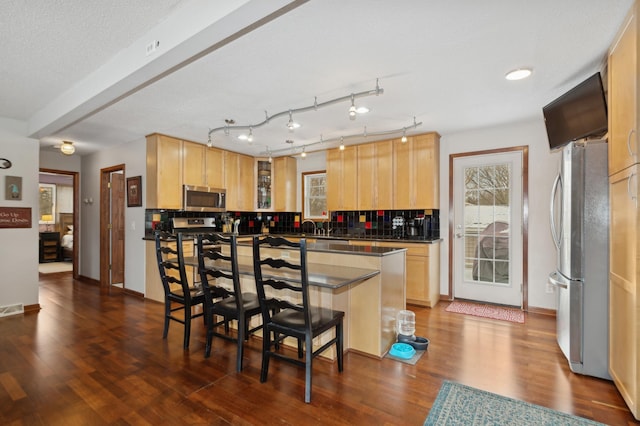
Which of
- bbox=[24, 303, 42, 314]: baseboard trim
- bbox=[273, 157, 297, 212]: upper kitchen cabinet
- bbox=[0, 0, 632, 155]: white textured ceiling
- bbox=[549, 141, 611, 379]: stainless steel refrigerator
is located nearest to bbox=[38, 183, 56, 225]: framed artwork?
bbox=[24, 303, 42, 314]: baseboard trim

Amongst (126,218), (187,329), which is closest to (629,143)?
(187,329)

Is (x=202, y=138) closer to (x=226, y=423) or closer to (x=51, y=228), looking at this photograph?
(x=226, y=423)

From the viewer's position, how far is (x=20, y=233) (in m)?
4.14

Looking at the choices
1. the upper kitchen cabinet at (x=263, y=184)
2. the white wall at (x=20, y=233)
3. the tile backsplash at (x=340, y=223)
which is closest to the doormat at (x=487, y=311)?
the tile backsplash at (x=340, y=223)

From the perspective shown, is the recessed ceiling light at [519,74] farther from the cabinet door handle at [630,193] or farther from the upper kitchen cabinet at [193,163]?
the upper kitchen cabinet at [193,163]

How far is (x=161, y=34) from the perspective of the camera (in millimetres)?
2031

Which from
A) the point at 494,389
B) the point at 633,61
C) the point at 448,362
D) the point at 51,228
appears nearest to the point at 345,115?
the point at 633,61

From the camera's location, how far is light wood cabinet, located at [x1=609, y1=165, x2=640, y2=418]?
1862 millimetres

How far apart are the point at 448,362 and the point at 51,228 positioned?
10.5 meters

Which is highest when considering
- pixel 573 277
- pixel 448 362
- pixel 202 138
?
pixel 202 138

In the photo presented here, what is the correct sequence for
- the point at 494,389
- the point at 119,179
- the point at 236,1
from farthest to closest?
the point at 119,179 < the point at 494,389 < the point at 236,1

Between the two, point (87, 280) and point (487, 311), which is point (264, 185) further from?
point (487, 311)

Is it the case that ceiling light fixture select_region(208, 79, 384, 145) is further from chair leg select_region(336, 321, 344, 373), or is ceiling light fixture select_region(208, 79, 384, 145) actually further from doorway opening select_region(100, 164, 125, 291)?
doorway opening select_region(100, 164, 125, 291)

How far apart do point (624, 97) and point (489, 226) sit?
253cm
